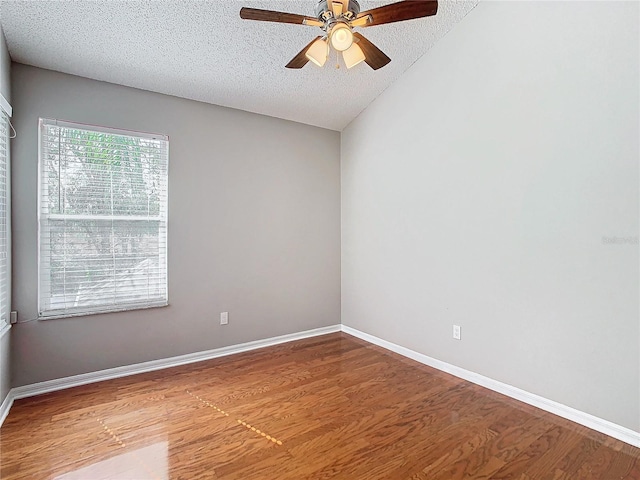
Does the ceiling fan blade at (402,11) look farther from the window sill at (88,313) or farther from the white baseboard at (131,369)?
the white baseboard at (131,369)

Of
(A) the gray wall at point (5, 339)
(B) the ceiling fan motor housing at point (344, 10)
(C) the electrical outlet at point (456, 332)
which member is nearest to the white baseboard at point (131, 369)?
(A) the gray wall at point (5, 339)

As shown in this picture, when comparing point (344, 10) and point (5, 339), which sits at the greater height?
point (344, 10)

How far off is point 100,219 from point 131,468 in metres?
1.97

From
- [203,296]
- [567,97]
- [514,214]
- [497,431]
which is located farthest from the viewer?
[203,296]

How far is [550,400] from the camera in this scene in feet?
7.84

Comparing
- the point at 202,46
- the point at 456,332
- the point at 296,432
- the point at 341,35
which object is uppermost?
the point at 202,46

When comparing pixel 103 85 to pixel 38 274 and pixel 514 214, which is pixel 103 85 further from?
pixel 514 214

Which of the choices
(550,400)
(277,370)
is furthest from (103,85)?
(550,400)

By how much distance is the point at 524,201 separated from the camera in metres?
2.53

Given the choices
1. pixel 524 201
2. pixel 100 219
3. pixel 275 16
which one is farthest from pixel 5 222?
pixel 524 201

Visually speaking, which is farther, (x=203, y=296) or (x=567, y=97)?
(x=203, y=296)

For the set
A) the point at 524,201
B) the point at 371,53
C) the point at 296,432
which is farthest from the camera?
the point at 524,201

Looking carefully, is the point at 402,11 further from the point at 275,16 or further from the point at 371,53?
the point at 275,16

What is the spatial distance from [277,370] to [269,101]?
2724 mm
